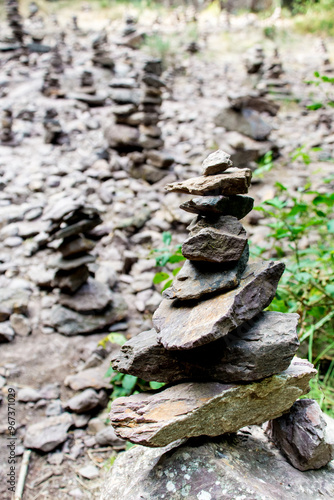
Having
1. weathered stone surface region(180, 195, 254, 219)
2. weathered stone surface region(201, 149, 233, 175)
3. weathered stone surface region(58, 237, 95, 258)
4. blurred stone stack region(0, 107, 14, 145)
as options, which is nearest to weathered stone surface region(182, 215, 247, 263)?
weathered stone surface region(180, 195, 254, 219)

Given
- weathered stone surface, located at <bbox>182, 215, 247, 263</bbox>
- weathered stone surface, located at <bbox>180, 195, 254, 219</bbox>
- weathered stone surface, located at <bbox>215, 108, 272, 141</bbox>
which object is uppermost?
weathered stone surface, located at <bbox>180, 195, 254, 219</bbox>

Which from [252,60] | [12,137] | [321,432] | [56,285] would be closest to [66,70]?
[12,137]

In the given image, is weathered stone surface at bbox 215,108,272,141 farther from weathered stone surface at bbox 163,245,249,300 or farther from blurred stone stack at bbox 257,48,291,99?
weathered stone surface at bbox 163,245,249,300

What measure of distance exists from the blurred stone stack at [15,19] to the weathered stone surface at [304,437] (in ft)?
47.2

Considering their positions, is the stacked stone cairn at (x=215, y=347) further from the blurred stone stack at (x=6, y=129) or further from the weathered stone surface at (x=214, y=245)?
the blurred stone stack at (x=6, y=129)

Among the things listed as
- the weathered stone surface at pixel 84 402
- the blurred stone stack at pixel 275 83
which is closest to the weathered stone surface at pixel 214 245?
the weathered stone surface at pixel 84 402

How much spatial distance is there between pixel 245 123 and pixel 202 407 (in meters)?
6.81

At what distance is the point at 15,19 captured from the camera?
494 inches

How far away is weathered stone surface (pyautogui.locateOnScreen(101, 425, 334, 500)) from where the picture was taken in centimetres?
169

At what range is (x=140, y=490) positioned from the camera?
1.78 meters

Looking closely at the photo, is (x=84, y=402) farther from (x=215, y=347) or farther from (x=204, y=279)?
(x=204, y=279)

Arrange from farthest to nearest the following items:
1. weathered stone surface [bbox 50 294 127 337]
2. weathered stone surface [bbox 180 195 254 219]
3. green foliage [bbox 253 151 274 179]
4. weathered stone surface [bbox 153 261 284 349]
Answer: weathered stone surface [bbox 50 294 127 337] → green foliage [bbox 253 151 274 179] → weathered stone surface [bbox 180 195 254 219] → weathered stone surface [bbox 153 261 284 349]

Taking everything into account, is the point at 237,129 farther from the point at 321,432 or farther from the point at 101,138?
the point at 321,432

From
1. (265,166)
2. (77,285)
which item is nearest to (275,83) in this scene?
(265,166)
